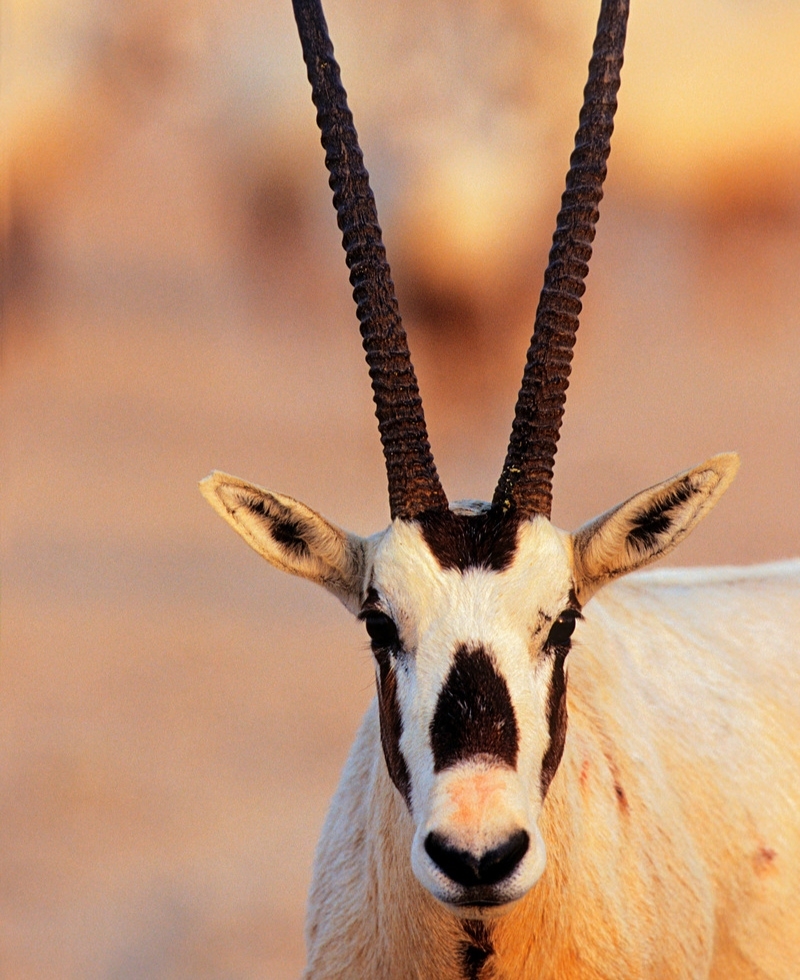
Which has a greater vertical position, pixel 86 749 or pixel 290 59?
pixel 290 59

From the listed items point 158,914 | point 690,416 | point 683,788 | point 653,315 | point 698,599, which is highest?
point 653,315

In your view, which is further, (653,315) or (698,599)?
(653,315)

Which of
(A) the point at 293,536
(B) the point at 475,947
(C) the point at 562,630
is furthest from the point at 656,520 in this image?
(B) the point at 475,947

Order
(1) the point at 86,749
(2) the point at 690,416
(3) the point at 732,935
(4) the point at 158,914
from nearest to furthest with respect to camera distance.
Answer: (3) the point at 732,935, (4) the point at 158,914, (1) the point at 86,749, (2) the point at 690,416

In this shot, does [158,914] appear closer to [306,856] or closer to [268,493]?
[306,856]

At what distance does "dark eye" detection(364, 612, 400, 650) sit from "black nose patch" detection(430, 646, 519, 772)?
318 millimetres

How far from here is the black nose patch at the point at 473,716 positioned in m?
3.69

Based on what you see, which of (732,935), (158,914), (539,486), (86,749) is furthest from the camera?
(86,749)

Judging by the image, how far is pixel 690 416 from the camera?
642 inches

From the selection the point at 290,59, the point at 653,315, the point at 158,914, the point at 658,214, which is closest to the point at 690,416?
the point at 653,315

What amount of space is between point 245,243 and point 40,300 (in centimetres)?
273

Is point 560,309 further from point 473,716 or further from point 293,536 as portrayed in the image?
point 473,716

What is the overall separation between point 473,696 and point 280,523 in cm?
111

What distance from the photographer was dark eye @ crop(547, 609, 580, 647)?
163 inches
